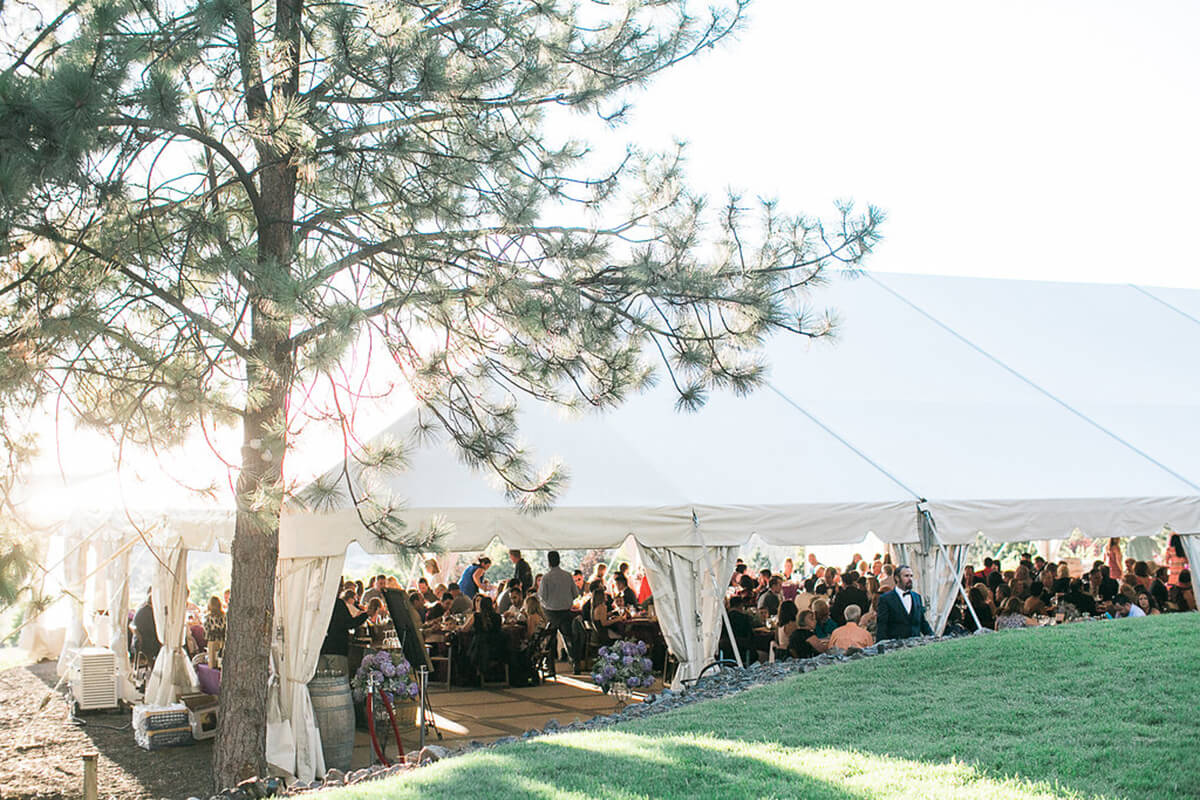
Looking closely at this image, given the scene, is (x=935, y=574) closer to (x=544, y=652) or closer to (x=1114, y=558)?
(x=544, y=652)

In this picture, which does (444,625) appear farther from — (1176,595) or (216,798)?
(1176,595)

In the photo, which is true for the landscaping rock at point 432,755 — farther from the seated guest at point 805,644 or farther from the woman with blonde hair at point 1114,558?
the woman with blonde hair at point 1114,558

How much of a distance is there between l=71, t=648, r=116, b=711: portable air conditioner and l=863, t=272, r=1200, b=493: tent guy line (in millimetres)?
9314

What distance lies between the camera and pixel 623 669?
1061 cm

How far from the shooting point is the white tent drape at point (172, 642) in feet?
37.2

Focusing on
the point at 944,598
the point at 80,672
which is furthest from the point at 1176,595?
the point at 80,672

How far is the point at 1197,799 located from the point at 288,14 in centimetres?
641

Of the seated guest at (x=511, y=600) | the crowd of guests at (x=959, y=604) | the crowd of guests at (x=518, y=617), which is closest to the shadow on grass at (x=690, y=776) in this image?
the crowd of guests at (x=959, y=604)

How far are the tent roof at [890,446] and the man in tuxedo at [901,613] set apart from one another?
0.46m

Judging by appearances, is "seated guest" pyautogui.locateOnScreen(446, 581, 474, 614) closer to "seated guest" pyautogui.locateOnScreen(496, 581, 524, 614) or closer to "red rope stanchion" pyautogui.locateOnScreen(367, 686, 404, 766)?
"seated guest" pyautogui.locateOnScreen(496, 581, 524, 614)

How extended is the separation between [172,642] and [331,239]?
5.30 m

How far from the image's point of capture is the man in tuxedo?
9.74 metres

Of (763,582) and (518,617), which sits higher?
(763,582)

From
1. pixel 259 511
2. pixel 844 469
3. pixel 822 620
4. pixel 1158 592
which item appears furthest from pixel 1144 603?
pixel 259 511
